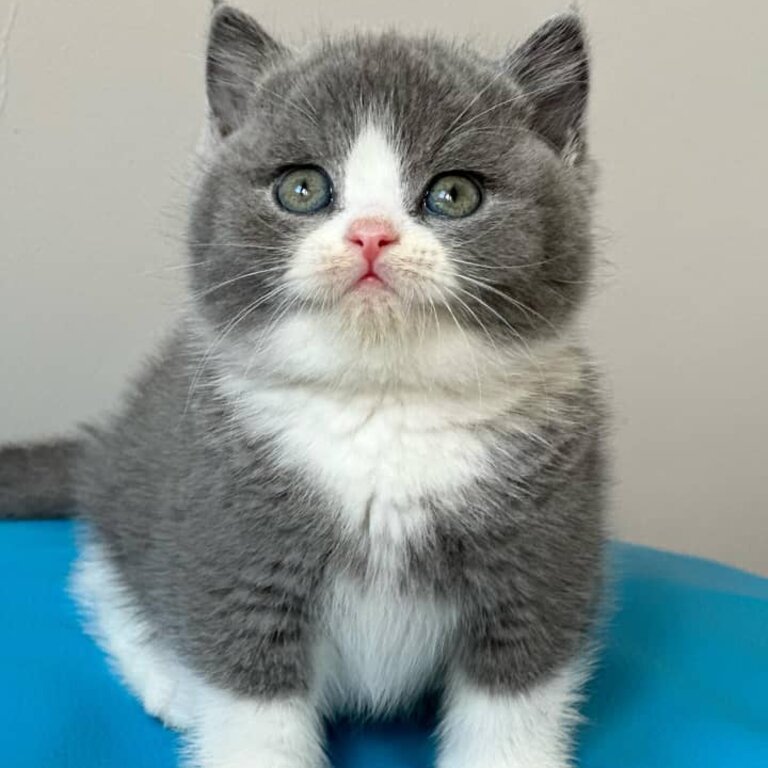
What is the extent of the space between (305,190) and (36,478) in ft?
2.39

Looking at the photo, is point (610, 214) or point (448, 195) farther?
point (610, 214)

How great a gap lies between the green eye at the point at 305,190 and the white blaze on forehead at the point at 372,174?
0.07ft

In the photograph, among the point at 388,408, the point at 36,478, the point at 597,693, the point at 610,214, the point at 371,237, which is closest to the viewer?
the point at 371,237

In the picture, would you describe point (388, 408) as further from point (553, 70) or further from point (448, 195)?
point (553, 70)

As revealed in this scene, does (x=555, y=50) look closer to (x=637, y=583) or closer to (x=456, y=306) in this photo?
(x=456, y=306)

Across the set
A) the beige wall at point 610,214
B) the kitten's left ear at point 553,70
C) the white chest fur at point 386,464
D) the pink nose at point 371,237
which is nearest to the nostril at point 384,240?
the pink nose at point 371,237

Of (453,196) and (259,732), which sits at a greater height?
(453,196)

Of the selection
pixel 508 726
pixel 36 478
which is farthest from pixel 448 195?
pixel 36 478

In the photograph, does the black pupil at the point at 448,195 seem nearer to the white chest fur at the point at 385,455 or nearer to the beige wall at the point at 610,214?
the white chest fur at the point at 385,455

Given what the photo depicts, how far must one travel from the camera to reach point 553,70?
2.97 ft

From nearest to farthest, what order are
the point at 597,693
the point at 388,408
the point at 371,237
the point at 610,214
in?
1. the point at 371,237
2. the point at 388,408
3. the point at 597,693
4. the point at 610,214

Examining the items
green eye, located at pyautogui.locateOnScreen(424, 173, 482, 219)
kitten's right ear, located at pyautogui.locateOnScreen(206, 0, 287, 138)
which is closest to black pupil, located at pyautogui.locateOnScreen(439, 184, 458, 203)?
green eye, located at pyautogui.locateOnScreen(424, 173, 482, 219)

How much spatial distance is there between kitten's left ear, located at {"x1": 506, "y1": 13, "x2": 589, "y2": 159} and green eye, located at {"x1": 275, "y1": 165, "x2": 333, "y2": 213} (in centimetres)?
21

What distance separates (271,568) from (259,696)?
12 cm
